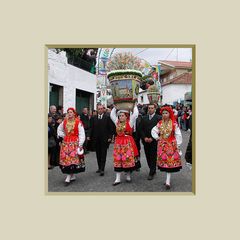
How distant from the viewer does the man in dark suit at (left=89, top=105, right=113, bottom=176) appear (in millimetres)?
A: 5957

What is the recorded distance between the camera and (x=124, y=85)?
173 inches

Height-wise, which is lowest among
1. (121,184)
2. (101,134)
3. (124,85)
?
(121,184)

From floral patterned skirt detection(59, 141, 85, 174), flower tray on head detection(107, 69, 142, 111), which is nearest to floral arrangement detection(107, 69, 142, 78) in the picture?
flower tray on head detection(107, 69, 142, 111)

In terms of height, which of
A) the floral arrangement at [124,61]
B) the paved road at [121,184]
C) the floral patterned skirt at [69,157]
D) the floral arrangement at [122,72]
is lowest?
the paved road at [121,184]

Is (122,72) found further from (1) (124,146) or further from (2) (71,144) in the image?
(2) (71,144)

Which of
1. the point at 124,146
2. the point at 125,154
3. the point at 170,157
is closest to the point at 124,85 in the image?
the point at 124,146

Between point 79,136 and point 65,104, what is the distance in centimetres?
89

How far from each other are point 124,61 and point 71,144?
6.18 ft

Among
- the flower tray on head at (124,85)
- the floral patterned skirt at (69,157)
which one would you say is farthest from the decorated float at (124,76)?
the floral patterned skirt at (69,157)

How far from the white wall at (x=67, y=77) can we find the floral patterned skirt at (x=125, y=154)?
1444 millimetres

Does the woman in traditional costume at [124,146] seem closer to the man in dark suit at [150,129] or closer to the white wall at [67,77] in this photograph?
the man in dark suit at [150,129]

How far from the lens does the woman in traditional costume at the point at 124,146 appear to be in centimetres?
498

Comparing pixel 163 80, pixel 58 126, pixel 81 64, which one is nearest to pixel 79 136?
pixel 58 126
